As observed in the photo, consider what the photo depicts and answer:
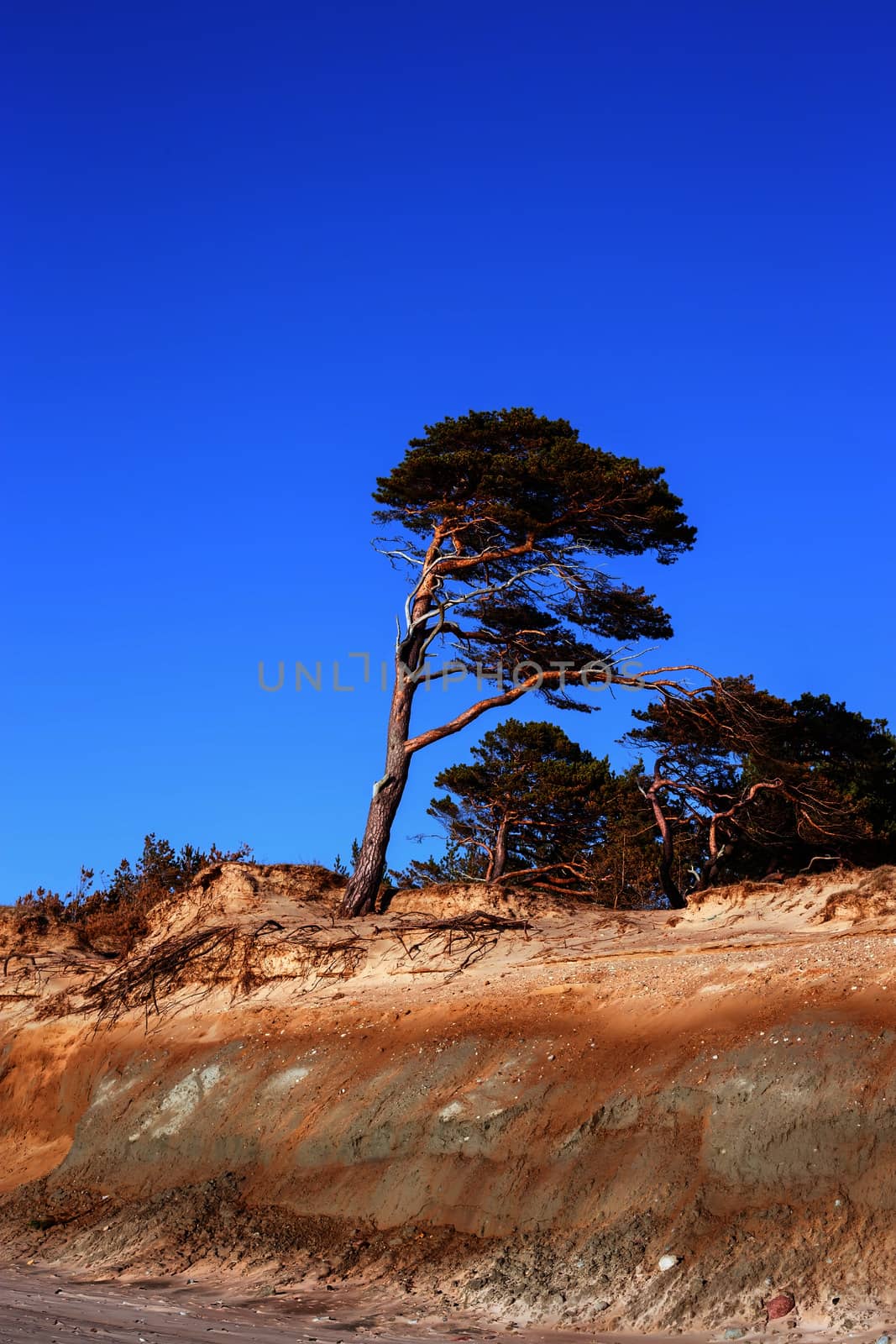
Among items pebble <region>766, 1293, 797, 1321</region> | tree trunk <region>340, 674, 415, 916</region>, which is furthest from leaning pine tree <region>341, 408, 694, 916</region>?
pebble <region>766, 1293, 797, 1321</region>

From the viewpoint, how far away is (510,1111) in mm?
13648

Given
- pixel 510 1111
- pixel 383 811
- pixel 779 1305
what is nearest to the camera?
pixel 779 1305

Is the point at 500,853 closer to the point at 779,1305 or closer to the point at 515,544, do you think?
the point at 515,544

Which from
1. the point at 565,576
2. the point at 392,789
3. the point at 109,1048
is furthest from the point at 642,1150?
the point at 565,576

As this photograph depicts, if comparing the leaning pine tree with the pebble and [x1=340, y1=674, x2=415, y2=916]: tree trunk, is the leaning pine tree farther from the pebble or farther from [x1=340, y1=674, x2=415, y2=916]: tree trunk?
the pebble

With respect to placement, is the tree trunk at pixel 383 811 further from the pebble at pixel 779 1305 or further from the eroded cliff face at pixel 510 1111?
the pebble at pixel 779 1305

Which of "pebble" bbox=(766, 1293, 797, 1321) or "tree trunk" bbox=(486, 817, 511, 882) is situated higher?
"tree trunk" bbox=(486, 817, 511, 882)

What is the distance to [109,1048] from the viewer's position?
19.1 metres

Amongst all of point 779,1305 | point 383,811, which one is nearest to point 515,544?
point 383,811

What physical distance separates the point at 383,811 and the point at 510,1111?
476 inches

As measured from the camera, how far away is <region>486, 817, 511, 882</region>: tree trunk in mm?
A: 34562

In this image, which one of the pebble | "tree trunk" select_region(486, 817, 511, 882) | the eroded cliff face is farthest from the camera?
"tree trunk" select_region(486, 817, 511, 882)

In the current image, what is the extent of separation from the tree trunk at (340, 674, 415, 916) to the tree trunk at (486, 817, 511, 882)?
9.26 metres

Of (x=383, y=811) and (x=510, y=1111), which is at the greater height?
(x=383, y=811)
